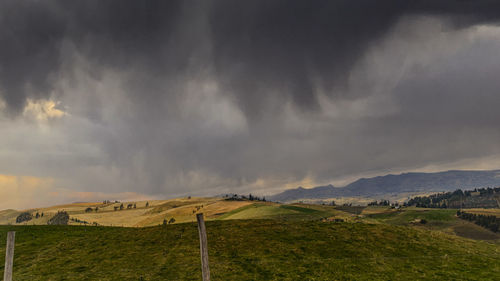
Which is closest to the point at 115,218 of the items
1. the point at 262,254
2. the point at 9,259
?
the point at 262,254

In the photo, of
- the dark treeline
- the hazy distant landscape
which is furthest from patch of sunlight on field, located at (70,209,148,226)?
the dark treeline

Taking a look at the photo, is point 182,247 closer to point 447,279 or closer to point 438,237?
point 447,279

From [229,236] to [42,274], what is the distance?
25.0 metres

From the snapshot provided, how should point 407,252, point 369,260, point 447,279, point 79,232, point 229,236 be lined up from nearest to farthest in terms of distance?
point 447,279 < point 369,260 < point 407,252 < point 229,236 < point 79,232

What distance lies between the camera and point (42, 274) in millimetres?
33594

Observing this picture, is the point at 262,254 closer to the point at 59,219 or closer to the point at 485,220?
the point at 59,219

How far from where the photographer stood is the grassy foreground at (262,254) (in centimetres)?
3194

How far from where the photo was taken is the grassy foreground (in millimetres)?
31938

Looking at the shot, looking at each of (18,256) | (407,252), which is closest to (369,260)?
(407,252)

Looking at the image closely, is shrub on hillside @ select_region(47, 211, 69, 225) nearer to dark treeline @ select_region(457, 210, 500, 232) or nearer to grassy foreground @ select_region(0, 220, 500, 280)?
grassy foreground @ select_region(0, 220, 500, 280)

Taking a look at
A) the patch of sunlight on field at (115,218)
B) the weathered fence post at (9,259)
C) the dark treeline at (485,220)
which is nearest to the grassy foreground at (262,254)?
the weathered fence post at (9,259)

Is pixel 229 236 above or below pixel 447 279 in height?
above

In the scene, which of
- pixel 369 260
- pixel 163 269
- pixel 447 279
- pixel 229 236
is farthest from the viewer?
pixel 229 236

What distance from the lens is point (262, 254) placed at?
37594mm
